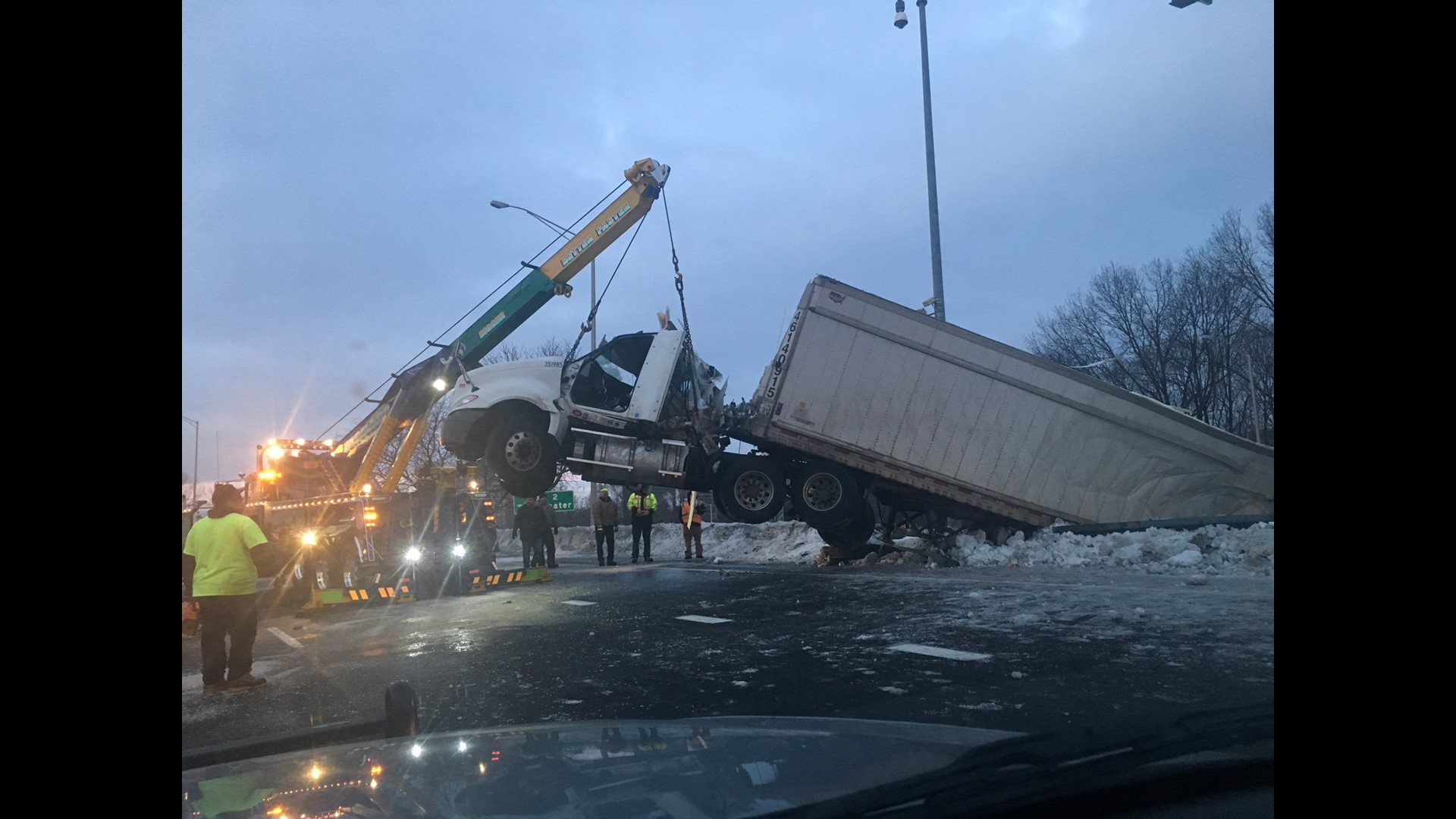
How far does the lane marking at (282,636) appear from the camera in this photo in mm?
8688

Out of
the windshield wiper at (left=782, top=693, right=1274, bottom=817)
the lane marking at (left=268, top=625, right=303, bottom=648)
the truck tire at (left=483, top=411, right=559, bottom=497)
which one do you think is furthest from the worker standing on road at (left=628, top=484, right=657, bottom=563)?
the windshield wiper at (left=782, top=693, right=1274, bottom=817)

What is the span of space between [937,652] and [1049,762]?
4.12m

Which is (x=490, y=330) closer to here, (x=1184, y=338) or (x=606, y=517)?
(x=606, y=517)

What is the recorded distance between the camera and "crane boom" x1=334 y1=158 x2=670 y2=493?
1396cm

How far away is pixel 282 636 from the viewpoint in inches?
373

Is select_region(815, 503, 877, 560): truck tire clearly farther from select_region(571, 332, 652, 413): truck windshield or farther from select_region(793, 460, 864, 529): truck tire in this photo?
select_region(571, 332, 652, 413): truck windshield

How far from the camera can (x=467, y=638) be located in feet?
25.9

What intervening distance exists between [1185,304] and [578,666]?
82.6ft

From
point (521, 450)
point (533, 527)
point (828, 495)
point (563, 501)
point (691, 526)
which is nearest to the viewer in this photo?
point (521, 450)

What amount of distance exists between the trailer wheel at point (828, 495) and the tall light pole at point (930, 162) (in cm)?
435

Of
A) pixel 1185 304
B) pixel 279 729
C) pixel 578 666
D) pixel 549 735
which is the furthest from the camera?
pixel 1185 304

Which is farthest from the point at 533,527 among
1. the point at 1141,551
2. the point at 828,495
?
the point at 1141,551
